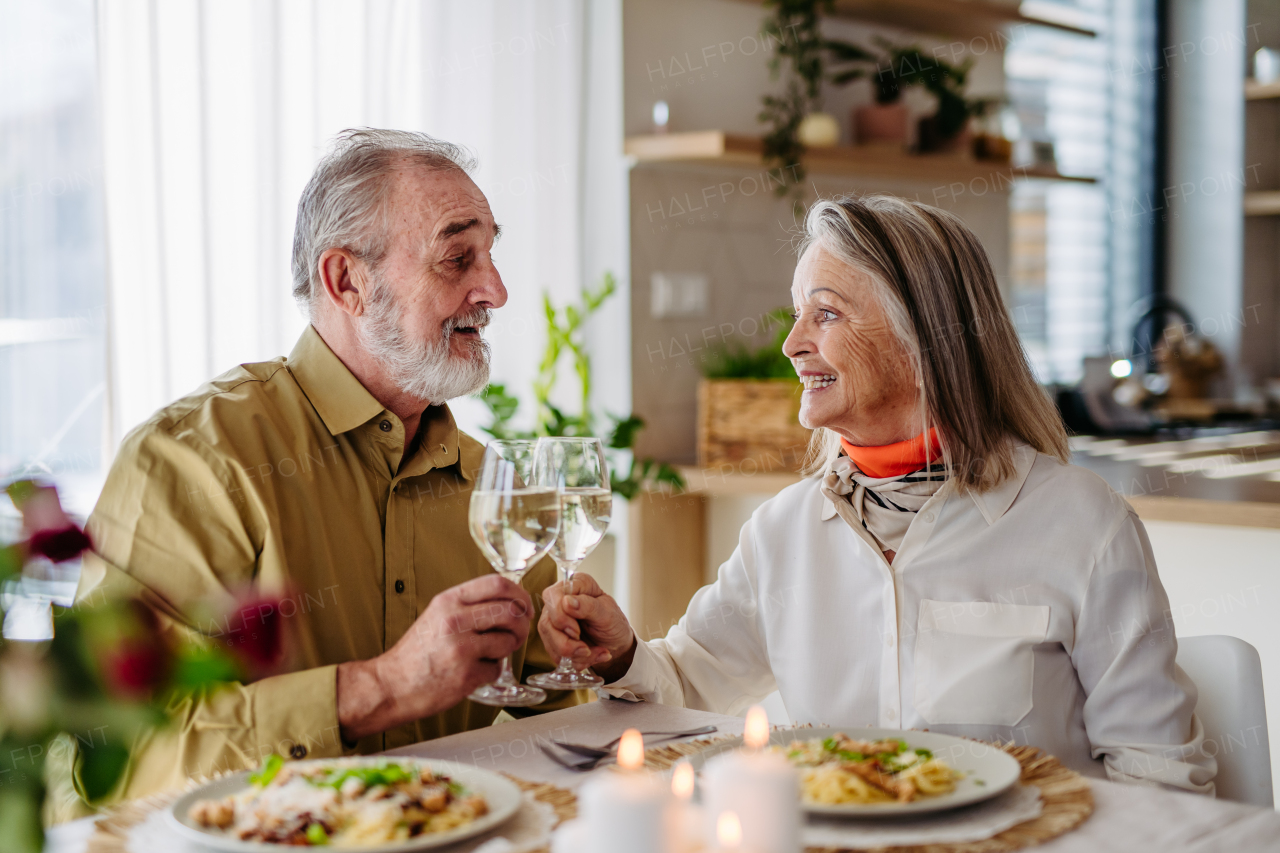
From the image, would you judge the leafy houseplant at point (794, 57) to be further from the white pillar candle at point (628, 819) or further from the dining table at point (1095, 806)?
the white pillar candle at point (628, 819)

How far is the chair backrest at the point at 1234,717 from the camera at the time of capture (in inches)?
52.1

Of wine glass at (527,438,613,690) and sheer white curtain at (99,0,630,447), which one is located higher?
sheer white curtain at (99,0,630,447)

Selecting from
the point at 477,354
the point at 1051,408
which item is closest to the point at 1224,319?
the point at 1051,408

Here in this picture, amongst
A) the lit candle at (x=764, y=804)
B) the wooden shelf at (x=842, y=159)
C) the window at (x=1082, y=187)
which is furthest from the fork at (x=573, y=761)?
the window at (x=1082, y=187)

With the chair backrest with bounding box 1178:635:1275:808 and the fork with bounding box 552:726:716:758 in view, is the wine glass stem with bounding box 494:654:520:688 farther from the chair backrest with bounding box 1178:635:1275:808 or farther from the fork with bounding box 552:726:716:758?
the chair backrest with bounding box 1178:635:1275:808

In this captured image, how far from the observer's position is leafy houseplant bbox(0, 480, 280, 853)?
0.49 meters

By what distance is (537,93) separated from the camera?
3.06m

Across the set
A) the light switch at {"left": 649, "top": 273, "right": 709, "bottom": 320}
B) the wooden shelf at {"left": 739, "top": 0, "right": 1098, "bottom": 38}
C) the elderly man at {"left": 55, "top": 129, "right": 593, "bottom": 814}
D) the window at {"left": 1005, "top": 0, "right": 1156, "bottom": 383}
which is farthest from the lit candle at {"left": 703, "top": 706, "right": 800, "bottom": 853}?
the window at {"left": 1005, "top": 0, "right": 1156, "bottom": 383}

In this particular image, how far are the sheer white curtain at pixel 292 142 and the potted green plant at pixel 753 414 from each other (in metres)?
0.30

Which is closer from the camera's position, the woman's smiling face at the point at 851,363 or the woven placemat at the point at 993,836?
the woven placemat at the point at 993,836

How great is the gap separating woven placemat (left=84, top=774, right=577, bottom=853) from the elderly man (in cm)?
17

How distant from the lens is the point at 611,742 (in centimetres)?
115

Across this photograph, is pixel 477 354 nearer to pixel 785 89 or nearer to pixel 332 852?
pixel 332 852

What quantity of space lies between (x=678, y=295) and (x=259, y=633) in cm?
273
